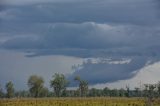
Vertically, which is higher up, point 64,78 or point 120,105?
point 64,78

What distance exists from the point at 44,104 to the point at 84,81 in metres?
62.4

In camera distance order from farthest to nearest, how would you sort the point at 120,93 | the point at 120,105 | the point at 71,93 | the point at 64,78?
the point at 120,93
the point at 71,93
the point at 64,78
the point at 120,105

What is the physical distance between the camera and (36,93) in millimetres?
121312

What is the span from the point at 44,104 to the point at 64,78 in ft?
193

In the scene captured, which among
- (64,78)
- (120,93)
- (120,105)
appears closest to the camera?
(120,105)

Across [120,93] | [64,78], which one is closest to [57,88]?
[64,78]

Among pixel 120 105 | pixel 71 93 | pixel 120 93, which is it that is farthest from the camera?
pixel 120 93

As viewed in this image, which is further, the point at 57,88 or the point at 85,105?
the point at 57,88

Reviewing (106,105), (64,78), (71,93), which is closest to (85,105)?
(106,105)

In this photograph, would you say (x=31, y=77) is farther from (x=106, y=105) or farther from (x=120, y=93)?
(x=106, y=105)

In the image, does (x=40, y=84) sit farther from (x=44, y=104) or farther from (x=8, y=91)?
(x=44, y=104)

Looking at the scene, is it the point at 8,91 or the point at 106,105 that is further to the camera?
the point at 8,91

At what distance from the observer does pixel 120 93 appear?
137 metres

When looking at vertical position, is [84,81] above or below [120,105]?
above
